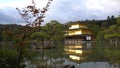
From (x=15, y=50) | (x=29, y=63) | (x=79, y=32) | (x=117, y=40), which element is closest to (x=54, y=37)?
(x=117, y=40)

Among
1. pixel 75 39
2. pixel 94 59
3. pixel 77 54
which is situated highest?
pixel 75 39

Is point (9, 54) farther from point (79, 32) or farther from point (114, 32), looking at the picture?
point (79, 32)

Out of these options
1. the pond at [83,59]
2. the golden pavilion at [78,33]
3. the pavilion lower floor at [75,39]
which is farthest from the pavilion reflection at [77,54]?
the golden pavilion at [78,33]

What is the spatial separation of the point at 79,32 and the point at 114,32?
21.7 meters

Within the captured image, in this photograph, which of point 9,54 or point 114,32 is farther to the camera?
point 114,32

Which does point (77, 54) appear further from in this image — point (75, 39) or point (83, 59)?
point (75, 39)

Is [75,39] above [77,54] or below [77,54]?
above

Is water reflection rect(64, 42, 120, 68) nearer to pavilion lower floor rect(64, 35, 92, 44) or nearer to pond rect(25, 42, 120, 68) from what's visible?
pond rect(25, 42, 120, 68)

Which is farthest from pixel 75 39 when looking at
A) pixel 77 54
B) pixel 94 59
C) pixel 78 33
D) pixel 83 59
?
pixel 94 59

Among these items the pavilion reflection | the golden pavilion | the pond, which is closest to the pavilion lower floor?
the golden pavilion

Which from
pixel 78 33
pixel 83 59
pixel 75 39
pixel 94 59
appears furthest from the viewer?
pixel 78 33

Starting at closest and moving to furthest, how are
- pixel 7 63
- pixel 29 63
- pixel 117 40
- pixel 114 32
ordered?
pixel 7 63 < pixel 29 63 < pixel 114 32 < pixel 117 40

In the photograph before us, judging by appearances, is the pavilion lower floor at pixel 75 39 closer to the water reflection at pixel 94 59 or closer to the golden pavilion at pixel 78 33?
the golden pavilion at pixel 78 33

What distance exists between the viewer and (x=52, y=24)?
51375mm
